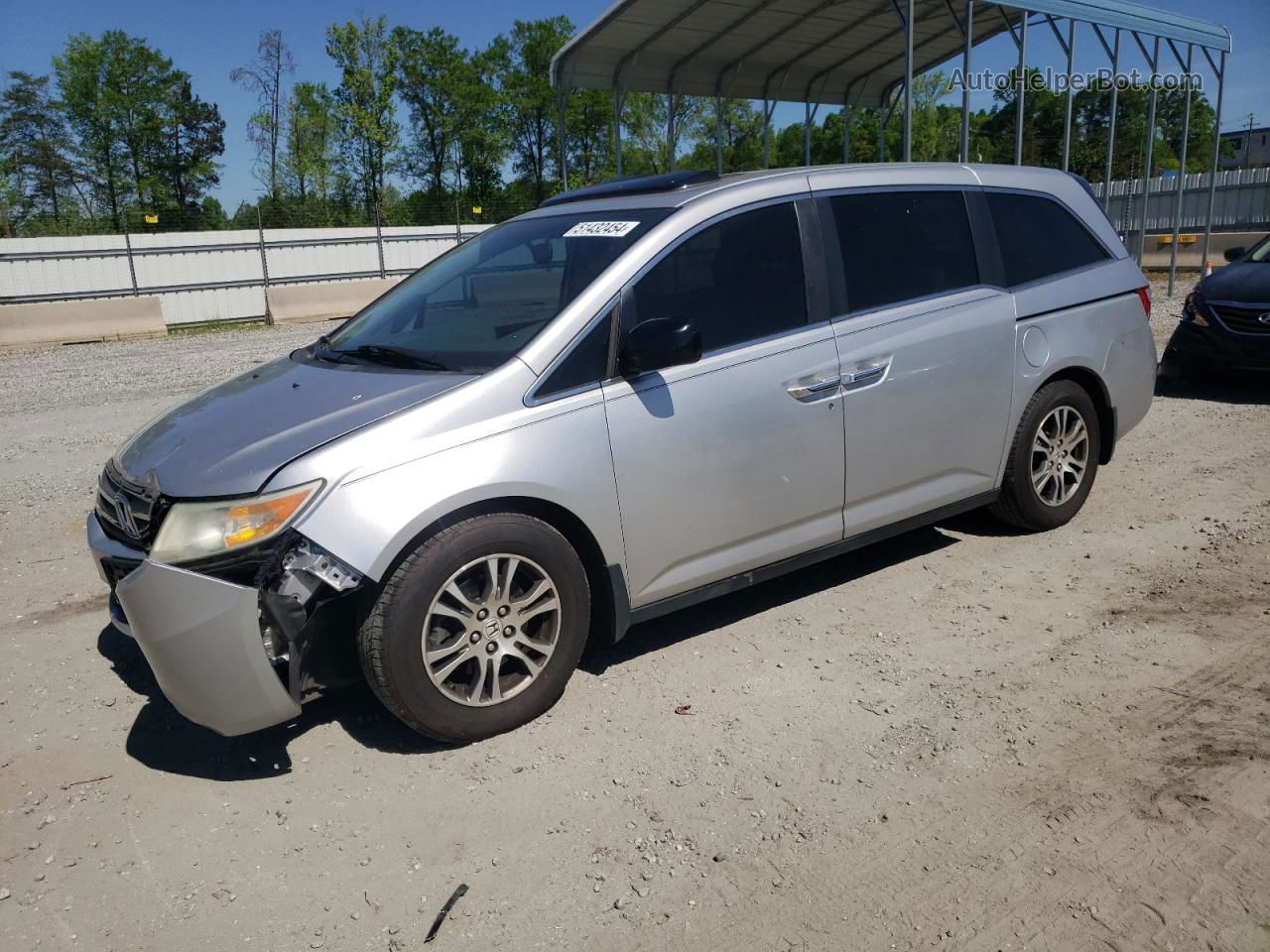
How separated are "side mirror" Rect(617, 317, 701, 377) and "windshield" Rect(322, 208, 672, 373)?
1.02 feet

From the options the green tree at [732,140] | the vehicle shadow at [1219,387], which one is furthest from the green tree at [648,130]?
the vehicle shadow at [1219,387]

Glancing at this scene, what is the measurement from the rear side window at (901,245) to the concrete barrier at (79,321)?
59.5 feet

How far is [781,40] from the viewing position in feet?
50.6

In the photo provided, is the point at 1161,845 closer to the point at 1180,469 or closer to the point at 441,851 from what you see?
the point at 441,851

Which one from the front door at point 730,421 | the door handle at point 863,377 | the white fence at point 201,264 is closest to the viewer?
the front door at point 730,421

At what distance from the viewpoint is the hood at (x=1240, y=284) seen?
26.9ft

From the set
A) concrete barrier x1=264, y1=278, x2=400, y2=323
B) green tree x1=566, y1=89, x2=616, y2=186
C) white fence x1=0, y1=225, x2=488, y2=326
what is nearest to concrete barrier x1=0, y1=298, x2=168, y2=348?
concrete barrier x1=264, y1=278, x2=400, y2=323

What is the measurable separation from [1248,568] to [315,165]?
164ft

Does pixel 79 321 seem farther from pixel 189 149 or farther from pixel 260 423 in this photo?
pixel 189 149

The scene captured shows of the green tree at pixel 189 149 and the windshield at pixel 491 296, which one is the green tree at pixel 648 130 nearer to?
the green tree at pixel 189 149

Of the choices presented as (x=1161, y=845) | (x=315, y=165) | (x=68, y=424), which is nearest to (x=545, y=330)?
(x=1161, y=845)

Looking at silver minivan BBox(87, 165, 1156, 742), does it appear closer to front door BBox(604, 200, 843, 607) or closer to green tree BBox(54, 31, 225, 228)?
front door BBox(604, 200, 843, 607)

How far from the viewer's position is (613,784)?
10.3 ft

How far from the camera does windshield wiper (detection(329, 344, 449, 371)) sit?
3639mm
